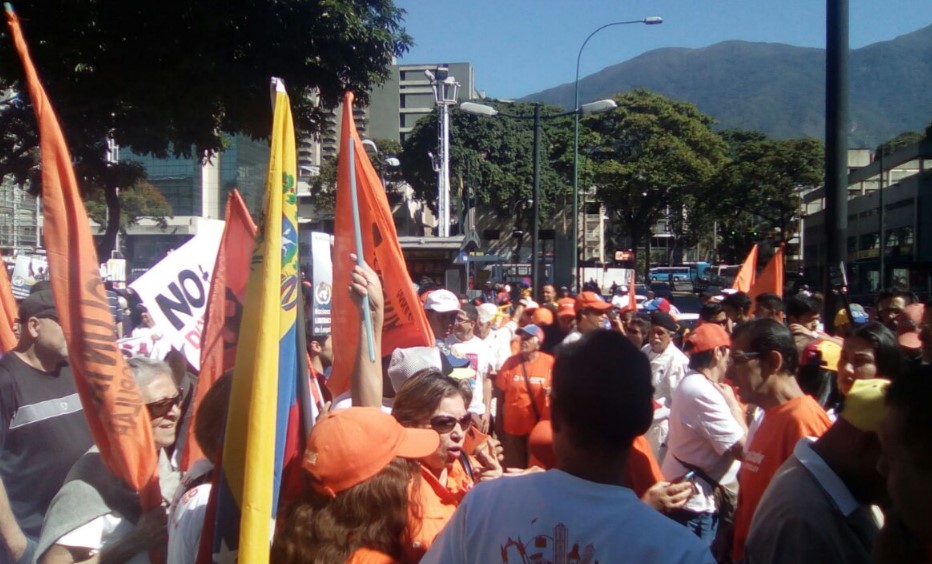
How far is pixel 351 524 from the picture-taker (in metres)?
2.20

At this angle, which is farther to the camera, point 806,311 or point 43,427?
point 806,311

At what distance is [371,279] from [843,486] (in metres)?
1.85

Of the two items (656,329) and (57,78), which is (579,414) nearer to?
(656,329)

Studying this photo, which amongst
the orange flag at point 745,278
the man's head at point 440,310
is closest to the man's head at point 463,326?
the man's head at point 440,310

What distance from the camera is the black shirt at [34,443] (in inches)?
130

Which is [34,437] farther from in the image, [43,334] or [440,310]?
[440,310]

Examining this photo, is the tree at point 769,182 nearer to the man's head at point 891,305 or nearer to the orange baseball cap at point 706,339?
the man's head at point 891,305

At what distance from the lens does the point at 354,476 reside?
7.26 feet

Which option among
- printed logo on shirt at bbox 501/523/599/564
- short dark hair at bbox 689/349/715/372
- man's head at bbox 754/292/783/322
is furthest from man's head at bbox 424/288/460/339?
printed logo on shirt at bbox 501/523/599/564

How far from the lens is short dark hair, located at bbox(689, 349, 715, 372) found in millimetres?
4156

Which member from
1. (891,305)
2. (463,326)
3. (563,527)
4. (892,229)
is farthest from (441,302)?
(892,229)

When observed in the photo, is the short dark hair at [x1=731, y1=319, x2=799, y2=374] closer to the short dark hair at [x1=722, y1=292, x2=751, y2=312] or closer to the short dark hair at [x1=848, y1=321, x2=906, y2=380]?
the short dark hair at [x1=848, y1=321, x2=906, y2=380]

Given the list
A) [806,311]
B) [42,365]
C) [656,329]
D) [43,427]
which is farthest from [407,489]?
[806,311]

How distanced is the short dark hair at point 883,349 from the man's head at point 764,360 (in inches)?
18.5
